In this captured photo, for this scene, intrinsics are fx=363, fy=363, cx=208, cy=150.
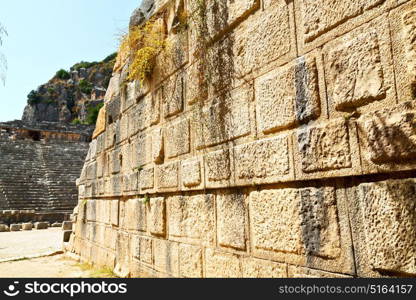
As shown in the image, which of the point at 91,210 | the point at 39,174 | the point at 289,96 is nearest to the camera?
the point at 289,96

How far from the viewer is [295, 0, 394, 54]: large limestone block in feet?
5.66

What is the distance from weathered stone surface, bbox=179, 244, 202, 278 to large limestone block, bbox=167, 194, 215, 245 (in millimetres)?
65

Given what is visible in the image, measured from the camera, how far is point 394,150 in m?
1.57

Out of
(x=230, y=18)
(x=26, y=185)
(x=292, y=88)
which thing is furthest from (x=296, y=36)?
(x=26, y=185)

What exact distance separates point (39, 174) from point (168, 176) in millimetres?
24734

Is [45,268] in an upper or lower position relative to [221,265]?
lower

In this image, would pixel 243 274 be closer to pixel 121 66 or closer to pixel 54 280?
pixel 54 280

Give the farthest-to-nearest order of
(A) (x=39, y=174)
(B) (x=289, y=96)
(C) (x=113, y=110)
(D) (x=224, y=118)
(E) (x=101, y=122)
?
(A) (x=39, y=174) < (E) (x=101, y=122) < (C) (x=113, y=110) < (D) (x=224, y=118) < (B) (x=289, y=96)

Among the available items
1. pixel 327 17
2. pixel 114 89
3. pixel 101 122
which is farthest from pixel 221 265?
pixel 101 122

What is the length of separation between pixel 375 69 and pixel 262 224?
1127mm

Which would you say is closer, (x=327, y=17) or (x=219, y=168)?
(x=327, y=17)

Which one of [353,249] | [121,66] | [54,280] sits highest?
[121,66]

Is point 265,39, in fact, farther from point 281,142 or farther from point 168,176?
point 168,176

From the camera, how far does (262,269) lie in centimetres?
228
